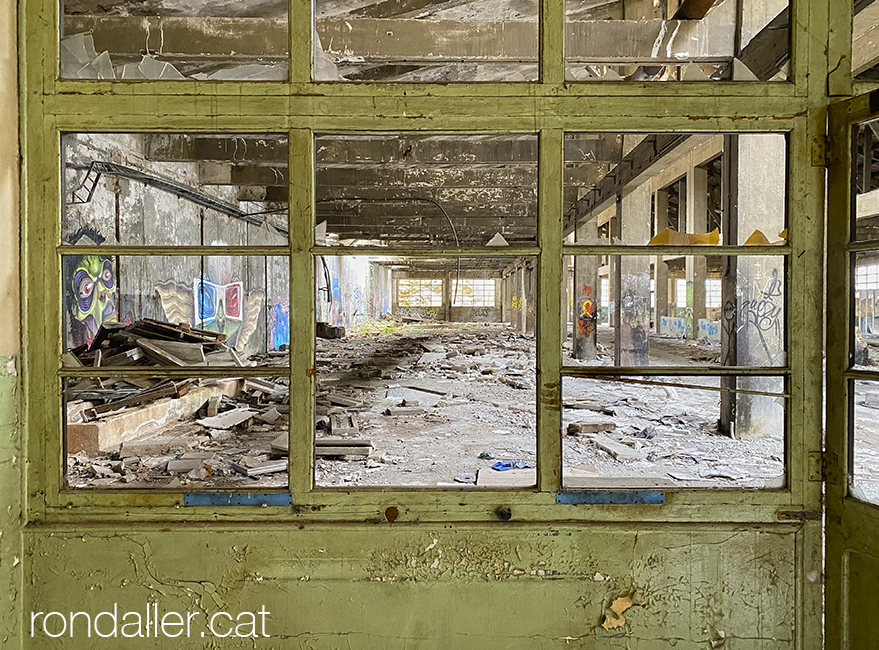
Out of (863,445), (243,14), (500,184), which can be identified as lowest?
(863,445)

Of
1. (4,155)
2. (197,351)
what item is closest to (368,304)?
(197,351)

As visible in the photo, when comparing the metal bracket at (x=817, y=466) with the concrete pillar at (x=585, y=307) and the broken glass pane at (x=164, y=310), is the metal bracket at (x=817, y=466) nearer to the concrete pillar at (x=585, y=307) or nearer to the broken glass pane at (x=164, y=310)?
the broken glass pane at (x=164, y=310)

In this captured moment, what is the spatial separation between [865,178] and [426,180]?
33.8 ft

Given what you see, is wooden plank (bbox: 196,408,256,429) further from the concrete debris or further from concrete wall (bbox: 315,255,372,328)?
concrete wall (bbox: 315,255,372,328)

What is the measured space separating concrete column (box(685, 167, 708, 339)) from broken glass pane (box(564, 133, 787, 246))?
0.10 feet

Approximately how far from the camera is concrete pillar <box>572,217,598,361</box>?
12711 mm

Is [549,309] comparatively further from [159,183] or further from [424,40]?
[159,183]

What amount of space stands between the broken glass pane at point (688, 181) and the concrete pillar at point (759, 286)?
0.03 feet

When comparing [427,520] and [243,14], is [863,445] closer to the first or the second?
[427,520]

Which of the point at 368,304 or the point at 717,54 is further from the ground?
the point at 717,54

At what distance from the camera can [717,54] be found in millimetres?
5238

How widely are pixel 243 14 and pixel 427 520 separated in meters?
5.66

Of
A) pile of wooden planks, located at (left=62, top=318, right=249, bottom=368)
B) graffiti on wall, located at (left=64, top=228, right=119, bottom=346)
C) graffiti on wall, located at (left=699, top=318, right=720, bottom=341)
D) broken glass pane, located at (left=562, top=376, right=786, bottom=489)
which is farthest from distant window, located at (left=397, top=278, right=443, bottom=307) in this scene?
graffiti on wall, located at (left=64, top=228, right=119, bottom=346)

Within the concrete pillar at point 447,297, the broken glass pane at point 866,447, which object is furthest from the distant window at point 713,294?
the broken glass pane at point 866,447
